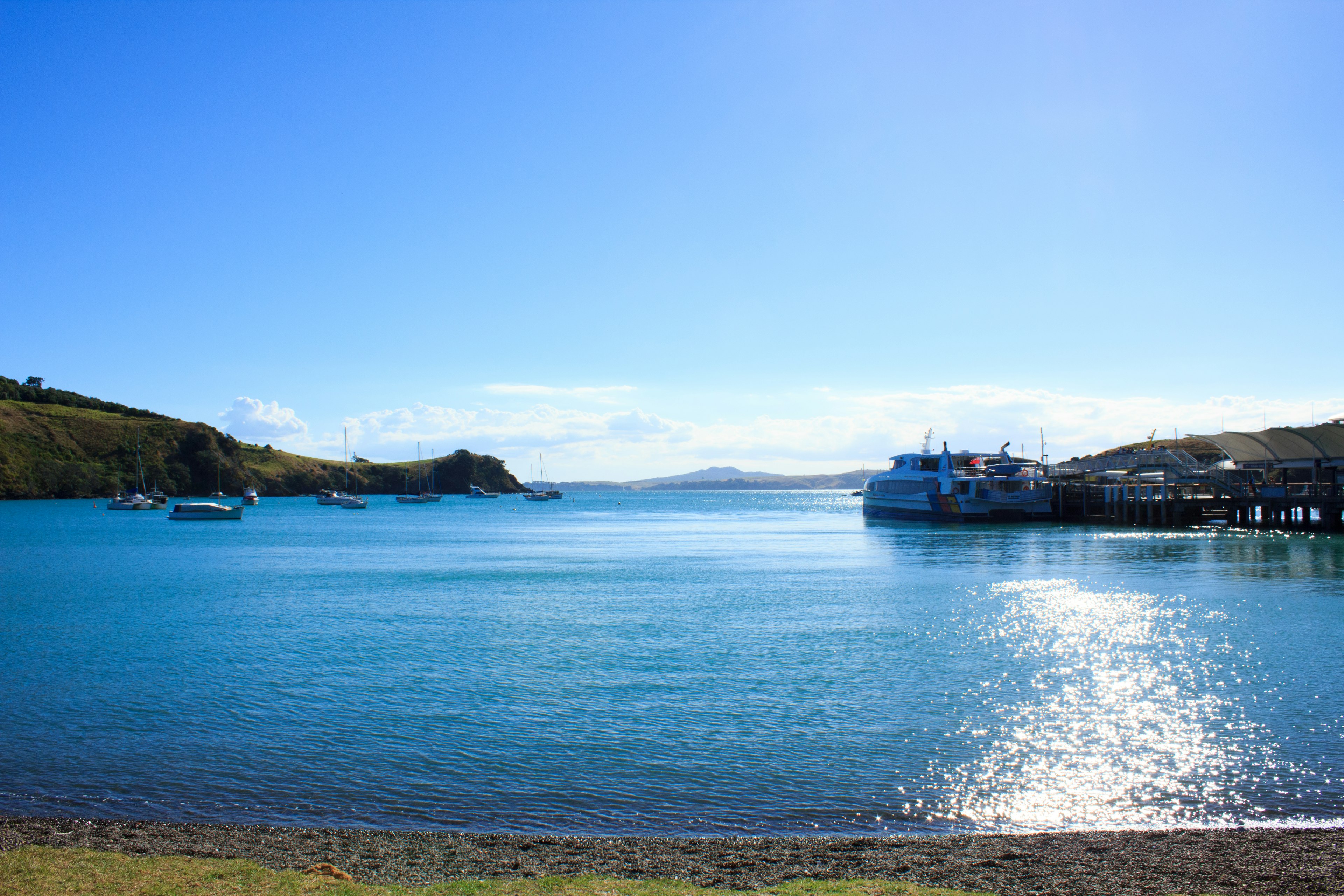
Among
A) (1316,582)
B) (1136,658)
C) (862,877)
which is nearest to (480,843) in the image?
(862,877)

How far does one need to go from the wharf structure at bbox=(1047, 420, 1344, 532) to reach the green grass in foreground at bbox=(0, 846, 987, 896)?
252 ft

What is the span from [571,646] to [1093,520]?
257 feet

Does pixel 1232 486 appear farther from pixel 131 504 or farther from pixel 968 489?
pixel 131 504

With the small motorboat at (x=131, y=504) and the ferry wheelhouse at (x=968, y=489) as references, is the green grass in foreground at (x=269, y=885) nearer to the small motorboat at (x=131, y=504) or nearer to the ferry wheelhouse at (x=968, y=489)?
the ferry wheelhouse at (x=968, y=489)

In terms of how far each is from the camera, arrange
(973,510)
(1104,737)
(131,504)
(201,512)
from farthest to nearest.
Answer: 1. (131,504)
2. (201,512)
3. (973,510)
4. (1104,737)

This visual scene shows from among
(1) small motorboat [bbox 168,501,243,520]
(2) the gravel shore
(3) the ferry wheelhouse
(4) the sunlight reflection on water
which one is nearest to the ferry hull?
(3) the ferry wheelhouse

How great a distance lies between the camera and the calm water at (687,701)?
12773 millimetres

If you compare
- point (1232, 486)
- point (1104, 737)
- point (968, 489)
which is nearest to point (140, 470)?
point (968, 489)

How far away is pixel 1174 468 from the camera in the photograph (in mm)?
84500

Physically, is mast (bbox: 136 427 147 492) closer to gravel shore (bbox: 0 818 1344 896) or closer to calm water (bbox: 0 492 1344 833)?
calm water (bbox: 0 492 1344 833)

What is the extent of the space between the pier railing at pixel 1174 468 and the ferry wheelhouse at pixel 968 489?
16.8 feet

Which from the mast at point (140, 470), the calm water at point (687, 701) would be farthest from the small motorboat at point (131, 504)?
the calm water at point (687, 701)

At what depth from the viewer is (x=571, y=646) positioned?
84.4 feet

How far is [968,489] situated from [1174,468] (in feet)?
67.3
